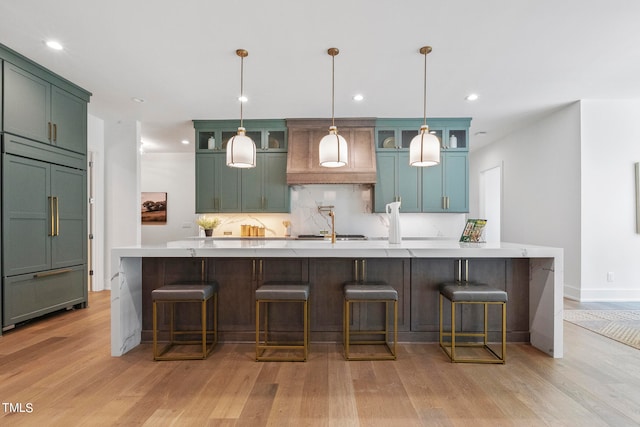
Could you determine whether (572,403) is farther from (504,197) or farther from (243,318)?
(504,197)

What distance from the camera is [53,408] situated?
1868mm

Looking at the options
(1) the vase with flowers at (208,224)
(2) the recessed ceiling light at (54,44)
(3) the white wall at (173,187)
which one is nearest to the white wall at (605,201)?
(1) the vase with flowers at (208,224)

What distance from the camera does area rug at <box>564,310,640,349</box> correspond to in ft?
9.87

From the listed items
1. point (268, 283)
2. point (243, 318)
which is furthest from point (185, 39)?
point (243, 318)

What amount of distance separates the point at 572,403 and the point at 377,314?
4.50ft

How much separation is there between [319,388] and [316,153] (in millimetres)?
3556

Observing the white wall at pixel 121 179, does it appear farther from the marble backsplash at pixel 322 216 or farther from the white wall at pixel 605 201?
the white wall at pixel 605 201

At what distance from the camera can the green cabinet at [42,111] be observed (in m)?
3.10

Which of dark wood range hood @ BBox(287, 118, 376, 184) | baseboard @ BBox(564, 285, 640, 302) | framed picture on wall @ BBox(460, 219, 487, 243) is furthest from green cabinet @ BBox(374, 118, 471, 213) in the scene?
framed picture on wall @ BBox(460, 219, 487, 243)

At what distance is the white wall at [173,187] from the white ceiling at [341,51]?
291 centimetres

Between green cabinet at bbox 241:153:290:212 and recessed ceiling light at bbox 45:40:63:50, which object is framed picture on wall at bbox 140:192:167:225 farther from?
recessed ceiling light at bbox 45:40:63:50

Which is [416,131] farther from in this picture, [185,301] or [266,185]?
[185,301]

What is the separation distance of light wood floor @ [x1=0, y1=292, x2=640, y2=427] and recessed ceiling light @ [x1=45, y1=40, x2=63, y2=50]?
2.68 meters

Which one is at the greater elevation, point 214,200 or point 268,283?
point 214,200
